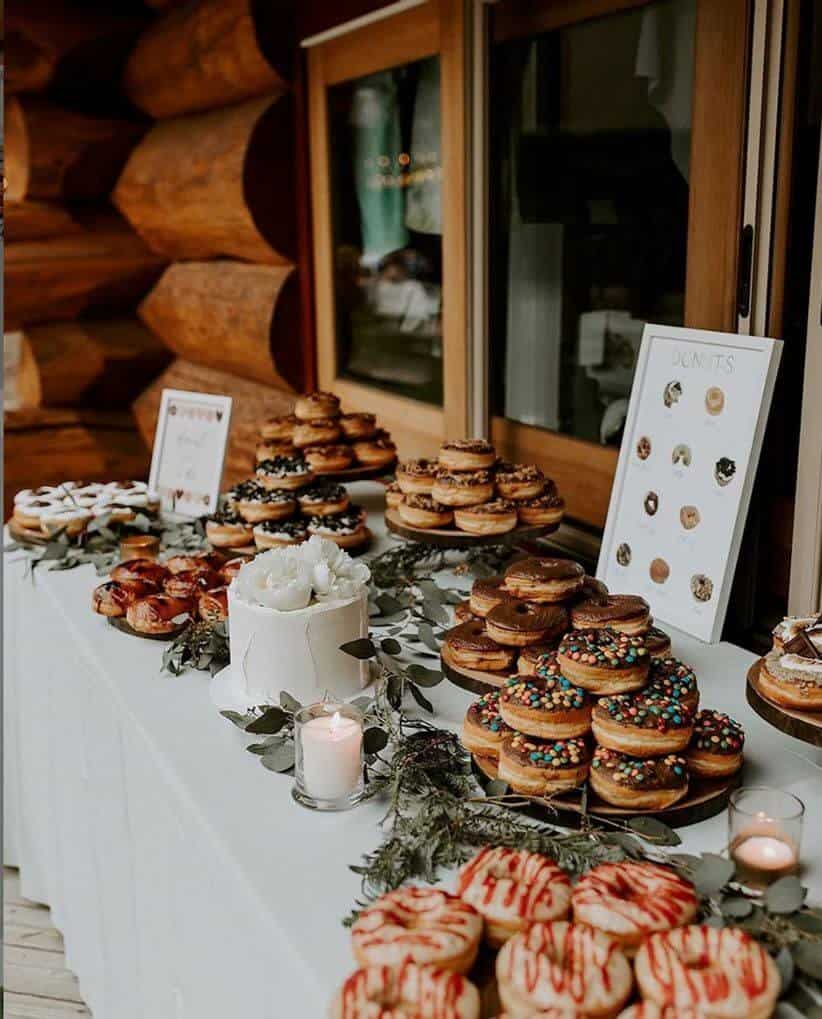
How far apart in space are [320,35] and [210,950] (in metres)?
2.47

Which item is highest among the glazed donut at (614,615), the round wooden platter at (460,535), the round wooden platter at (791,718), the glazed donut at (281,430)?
the glazed donut at (281,430)

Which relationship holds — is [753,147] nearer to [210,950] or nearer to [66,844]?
[210,950]

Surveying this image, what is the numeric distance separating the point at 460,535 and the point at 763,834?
37.7 inches

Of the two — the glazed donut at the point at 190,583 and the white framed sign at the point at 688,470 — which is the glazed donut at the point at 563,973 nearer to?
the white framed sign at the point at 688,470

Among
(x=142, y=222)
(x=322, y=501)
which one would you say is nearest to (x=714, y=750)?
(x=322, y=501)

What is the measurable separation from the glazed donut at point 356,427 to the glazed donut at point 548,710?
1269 mm

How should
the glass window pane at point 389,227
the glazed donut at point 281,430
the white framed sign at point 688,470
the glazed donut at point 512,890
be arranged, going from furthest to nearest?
1. the glass window pane at point 389,227
2. the glazed donut at point 281,430
3. the white framed sign at point 688,470
4. the glazed donut at point 512,890

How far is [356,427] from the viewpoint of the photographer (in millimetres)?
2404

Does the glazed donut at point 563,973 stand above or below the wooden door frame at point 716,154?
below

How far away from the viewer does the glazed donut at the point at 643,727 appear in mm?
1135

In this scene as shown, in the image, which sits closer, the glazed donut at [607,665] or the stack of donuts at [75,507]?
the glazed donut at [607,665]

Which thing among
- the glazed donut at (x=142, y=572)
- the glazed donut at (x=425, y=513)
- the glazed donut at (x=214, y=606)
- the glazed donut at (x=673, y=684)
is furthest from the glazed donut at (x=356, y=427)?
the glazed donut at (x=673, y=684)

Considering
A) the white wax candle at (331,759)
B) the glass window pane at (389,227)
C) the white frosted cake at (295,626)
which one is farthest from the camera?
the glass window pane at (389,227)

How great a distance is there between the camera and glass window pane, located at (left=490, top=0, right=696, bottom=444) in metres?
1.91
